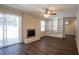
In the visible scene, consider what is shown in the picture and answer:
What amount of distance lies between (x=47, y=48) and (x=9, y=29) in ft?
3.36

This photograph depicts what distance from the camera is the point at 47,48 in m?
2.14

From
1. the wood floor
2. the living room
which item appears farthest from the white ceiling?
the wood floor

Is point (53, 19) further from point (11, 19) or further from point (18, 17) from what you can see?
point (11, 19)

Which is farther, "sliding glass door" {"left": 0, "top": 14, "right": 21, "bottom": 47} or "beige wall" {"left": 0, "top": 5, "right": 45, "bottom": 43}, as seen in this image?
"beige wall" {"left": 0, "top": 5, "right": 45, "bottom": 43}

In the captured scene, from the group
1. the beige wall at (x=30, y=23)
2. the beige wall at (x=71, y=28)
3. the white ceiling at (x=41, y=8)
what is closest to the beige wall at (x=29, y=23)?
the beige wall at (x=30, y=23)

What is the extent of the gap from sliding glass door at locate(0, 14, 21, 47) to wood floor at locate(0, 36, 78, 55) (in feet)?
0.46

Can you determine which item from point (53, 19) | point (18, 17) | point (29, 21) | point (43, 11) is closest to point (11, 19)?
point (18, 17)

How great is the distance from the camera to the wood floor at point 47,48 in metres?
1.95

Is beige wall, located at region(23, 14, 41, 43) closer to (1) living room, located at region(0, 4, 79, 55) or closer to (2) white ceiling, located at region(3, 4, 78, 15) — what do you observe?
(1) living room, located at region(0, 4, 79, 55)

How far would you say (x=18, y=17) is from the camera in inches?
84.1

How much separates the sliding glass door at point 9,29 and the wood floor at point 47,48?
142mm

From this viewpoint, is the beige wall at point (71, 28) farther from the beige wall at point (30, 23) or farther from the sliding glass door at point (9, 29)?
the sliding glass door at point (9, 29)

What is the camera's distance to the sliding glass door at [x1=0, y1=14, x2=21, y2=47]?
1.88 meters
